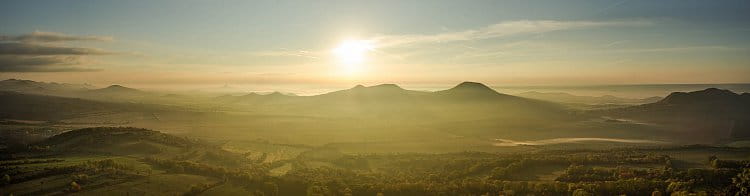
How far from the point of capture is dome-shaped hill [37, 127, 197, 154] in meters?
101

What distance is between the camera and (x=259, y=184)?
232ft

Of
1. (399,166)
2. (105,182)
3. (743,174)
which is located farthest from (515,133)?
(105,182)

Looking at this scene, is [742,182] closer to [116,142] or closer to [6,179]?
[6,179]

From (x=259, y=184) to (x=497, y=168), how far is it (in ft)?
134

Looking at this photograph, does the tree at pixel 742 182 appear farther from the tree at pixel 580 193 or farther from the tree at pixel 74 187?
the tree at pixel 74 187

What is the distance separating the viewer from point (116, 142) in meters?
107

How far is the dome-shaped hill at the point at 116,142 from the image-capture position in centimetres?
10100

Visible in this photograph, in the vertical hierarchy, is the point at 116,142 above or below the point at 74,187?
above

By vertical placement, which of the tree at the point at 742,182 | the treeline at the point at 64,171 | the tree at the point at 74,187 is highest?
the tree at the point at 742,182

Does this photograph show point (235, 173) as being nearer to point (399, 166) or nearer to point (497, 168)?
point (399, 166)

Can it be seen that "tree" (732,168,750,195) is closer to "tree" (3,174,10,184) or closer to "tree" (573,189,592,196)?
"tree" (573,189,592,196)

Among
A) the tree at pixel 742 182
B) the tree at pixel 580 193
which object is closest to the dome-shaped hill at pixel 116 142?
the tree at pixel 580 193

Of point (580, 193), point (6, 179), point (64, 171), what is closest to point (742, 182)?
point (580, 193)

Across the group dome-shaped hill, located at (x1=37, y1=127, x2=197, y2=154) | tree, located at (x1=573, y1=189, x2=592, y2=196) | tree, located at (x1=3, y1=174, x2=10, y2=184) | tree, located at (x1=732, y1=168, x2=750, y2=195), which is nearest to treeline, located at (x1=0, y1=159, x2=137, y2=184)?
tree, located at (x1=3, y1=174, x2=10, y2=184)
